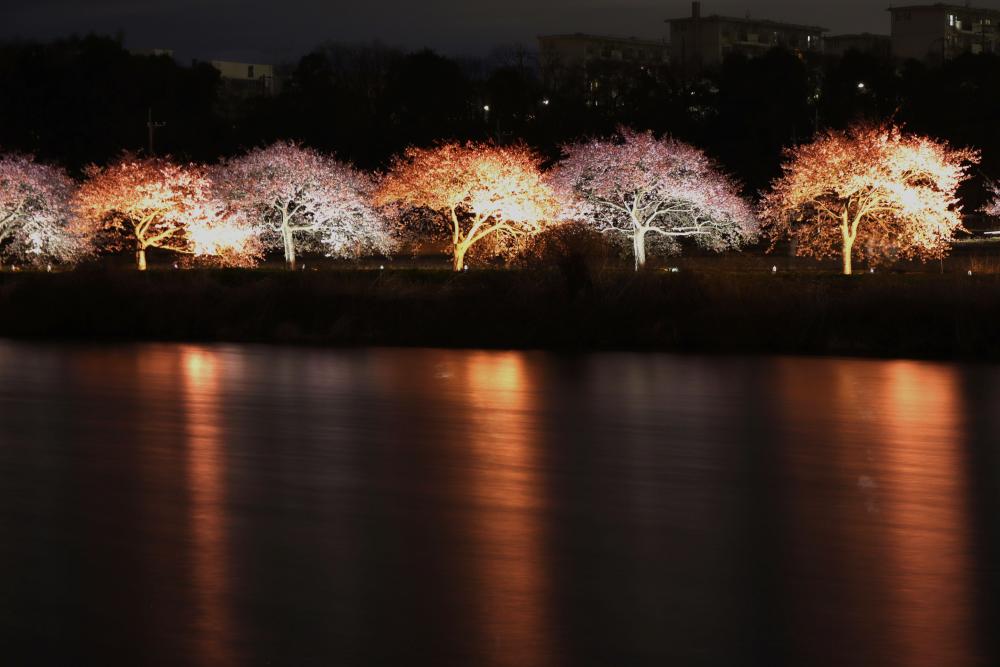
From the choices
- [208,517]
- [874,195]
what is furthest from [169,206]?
[208,517]

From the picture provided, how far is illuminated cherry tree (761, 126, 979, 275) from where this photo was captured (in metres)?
42.8

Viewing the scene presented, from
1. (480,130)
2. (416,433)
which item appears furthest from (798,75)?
(416,433)

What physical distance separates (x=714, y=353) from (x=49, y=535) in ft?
58.2

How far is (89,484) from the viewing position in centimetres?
1255

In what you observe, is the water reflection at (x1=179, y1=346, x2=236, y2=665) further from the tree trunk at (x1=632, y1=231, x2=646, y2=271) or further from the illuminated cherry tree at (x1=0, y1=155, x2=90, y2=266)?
the illuminated cherry tree at (x1=0, y1=155, x2=90, y2=266)

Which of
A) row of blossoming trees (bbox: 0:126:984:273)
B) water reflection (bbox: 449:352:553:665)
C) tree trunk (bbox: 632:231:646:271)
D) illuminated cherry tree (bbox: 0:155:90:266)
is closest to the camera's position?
water reflection (bbox: 449:352:553:665)

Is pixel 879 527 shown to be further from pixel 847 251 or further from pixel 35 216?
pixel 35 216

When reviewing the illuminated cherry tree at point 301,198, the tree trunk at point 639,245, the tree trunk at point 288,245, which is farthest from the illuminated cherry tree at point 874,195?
the tree trunk at point 288,245

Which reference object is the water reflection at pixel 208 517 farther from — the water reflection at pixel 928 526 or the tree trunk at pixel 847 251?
Answer: the tree trunk at pixel 847 251

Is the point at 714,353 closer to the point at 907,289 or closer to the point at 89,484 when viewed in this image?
the point at 907,289

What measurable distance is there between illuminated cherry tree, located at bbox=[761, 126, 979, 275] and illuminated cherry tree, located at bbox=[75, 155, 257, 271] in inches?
727

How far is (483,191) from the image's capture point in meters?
46.6

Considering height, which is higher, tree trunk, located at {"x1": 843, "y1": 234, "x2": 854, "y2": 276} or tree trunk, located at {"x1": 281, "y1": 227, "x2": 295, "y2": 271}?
tree trunk, located at {"x1": 281, "y1": 227, "x2": 295, "y2": 271}

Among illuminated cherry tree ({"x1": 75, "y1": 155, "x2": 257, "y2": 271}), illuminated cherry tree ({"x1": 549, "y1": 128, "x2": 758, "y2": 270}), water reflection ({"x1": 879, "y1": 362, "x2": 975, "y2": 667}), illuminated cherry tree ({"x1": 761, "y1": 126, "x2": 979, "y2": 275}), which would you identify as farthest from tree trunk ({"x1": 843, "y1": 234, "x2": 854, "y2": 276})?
water reflection ({"x1": 879, "y1": 362, "x2": 975, "y2": 667})
